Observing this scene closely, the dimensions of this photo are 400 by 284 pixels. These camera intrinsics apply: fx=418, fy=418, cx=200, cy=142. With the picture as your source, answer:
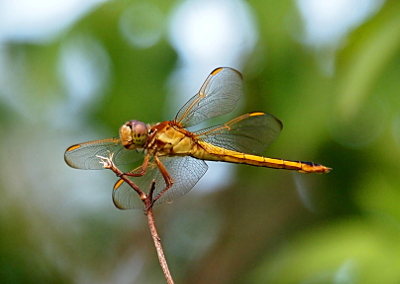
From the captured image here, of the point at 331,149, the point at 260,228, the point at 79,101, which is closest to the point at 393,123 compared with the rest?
the point at 331,149

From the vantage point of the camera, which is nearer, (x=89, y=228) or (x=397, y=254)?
(x=397, y=254)

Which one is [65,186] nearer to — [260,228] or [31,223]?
[31,223]

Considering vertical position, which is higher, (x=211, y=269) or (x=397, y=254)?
(x=211, y=269)

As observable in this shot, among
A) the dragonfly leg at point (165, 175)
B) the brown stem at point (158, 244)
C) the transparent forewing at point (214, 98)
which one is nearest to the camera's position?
the brown stem at point (158, 244)

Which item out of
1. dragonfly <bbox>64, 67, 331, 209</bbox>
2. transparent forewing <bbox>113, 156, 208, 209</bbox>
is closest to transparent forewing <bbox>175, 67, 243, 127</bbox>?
dragonfly <bbox>64, 67, 331, 209</bbox>

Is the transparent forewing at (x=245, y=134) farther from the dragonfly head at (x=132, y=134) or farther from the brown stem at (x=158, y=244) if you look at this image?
the brown stem at (x=158, y=244)

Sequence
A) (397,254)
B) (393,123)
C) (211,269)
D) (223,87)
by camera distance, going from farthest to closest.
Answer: (211,269) < (393,123) < (397,254) < (223,87)

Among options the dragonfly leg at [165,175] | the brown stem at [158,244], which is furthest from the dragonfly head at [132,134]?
the brown stem at [158,244]

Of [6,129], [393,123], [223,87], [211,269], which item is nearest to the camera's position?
[223,87]
